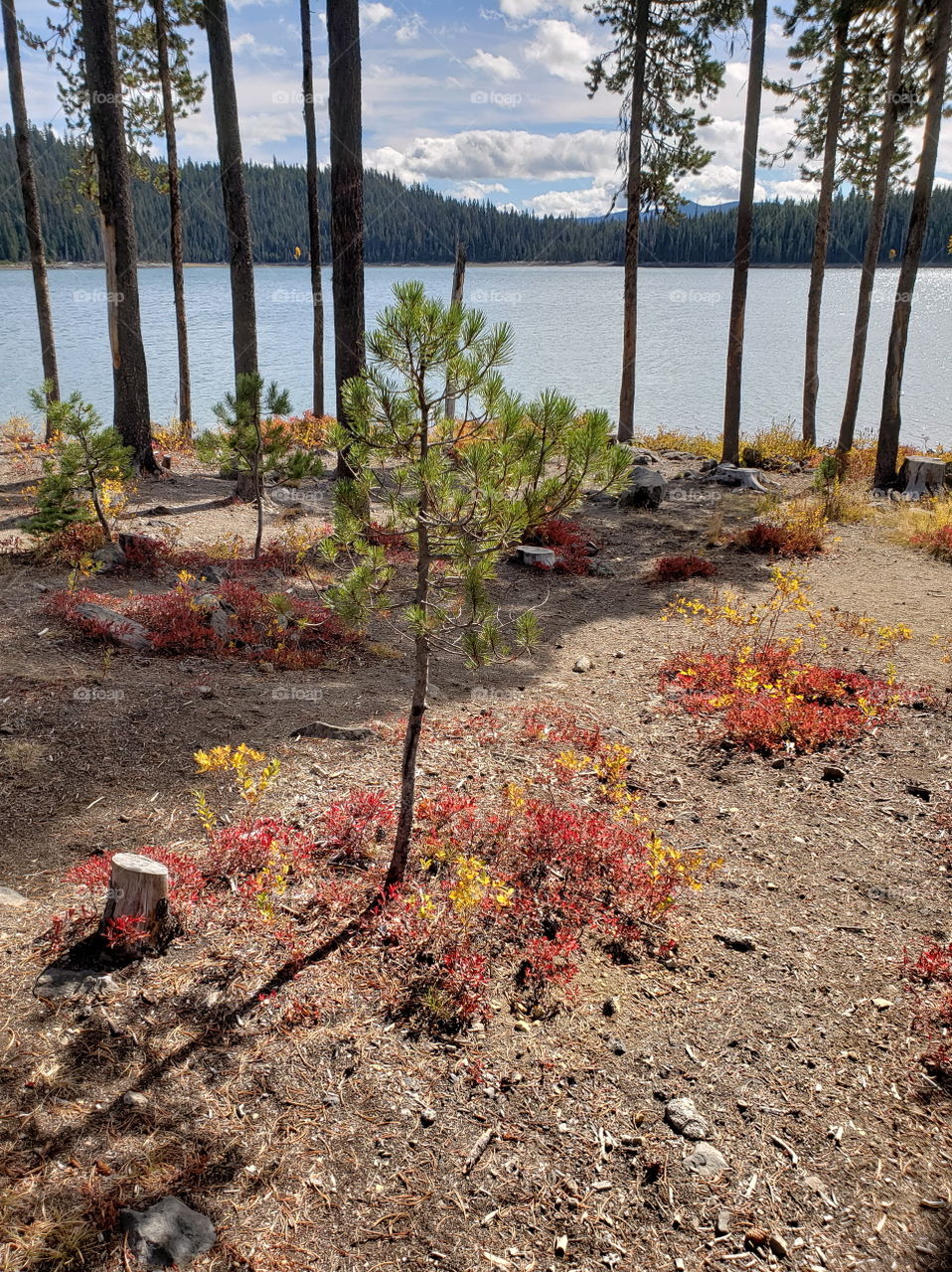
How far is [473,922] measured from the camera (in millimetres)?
4547

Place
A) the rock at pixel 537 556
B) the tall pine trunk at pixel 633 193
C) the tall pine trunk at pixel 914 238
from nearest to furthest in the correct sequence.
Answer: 1. the rock at pixel 537 556
2. the tall pine trunk at pixel 914 238
3. the tall pine trunk at pixel 633 193

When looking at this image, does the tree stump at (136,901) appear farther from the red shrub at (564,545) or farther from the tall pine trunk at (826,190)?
the tall pine trunk at (826,190)

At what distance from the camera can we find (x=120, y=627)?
8219 millimetres

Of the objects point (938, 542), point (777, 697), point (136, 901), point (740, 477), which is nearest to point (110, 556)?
point (136, 901)

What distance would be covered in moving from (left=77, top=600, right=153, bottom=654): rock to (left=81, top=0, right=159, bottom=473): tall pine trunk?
4.63 m

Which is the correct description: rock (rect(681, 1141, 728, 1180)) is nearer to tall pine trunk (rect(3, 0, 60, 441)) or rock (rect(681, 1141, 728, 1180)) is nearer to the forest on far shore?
tall pine trunk (rect(3, 0, 60, 441))

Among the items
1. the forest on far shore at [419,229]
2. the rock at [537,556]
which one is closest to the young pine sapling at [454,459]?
the rock at [537,556]

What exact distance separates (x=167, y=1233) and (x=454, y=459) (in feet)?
11.6

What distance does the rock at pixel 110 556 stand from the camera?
10320 millimetres

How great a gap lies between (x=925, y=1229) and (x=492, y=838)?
300 centimetres

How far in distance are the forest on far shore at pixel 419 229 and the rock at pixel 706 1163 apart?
355 feet

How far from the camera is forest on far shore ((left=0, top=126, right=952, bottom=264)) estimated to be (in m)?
104

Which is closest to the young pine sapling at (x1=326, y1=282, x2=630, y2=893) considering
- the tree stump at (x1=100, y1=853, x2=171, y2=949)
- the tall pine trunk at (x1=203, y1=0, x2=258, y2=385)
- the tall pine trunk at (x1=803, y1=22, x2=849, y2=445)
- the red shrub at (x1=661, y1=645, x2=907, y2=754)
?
the tree stump at (x1=100, y1=853, x2=171, y2=949)

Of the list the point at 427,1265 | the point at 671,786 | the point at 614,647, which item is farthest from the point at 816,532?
the point at 427,1265
